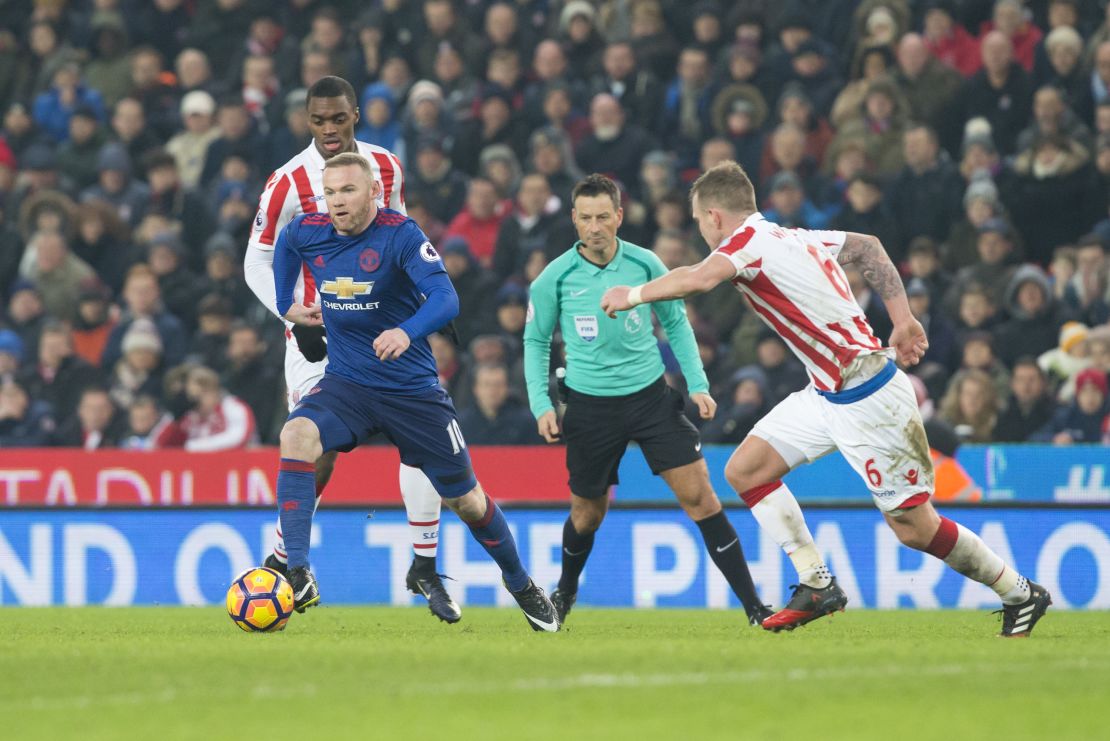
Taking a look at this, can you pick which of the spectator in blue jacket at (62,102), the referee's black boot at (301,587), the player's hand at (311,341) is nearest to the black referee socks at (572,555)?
the player's hand at (311,341)

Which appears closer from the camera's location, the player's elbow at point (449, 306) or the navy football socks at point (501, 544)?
the player's elbow at point (449, 306)

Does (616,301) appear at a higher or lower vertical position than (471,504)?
higher

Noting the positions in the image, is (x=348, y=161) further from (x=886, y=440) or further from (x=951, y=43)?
(x=951, y=43)

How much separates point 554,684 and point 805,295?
8.93ft

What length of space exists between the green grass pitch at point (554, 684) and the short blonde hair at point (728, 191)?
77.9 inches

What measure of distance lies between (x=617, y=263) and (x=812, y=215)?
5.97 m

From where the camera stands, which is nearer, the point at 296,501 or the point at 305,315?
the point at 296,501

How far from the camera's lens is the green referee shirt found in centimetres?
965

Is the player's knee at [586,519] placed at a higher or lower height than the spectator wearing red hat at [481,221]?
lower

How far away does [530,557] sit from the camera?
12.5m

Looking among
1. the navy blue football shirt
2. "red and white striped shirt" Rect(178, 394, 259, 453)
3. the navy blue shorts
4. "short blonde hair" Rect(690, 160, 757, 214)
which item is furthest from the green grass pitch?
"red and white striped shirt" Rect(178, 394, 259, 453)

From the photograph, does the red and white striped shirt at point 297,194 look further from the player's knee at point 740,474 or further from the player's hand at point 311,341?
the player's knee at point 740,474

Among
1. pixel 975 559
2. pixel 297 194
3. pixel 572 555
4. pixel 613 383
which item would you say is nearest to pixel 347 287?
pixel 297 194

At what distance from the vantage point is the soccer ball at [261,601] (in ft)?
27.9
